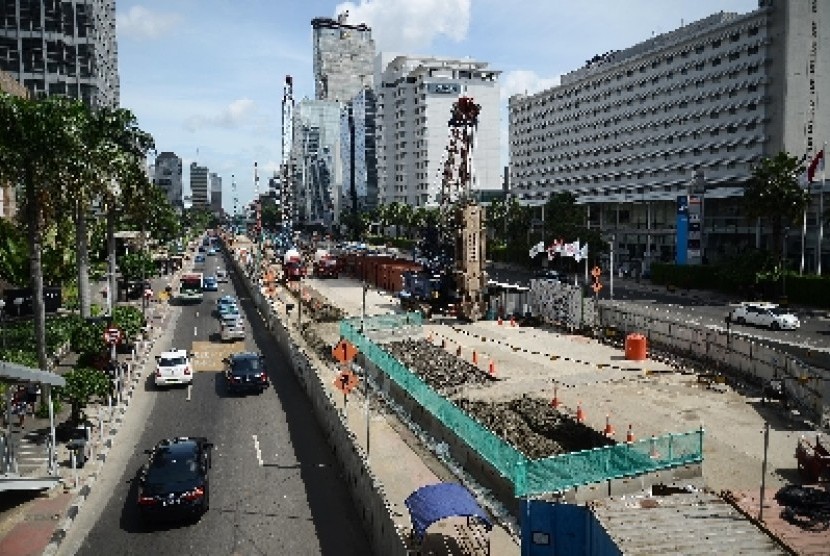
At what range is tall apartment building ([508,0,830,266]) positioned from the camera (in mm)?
80938

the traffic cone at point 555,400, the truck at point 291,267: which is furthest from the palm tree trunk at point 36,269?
the truck at point 291,267

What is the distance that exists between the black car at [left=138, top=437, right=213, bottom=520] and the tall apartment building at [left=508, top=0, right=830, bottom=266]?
72585 millimetres

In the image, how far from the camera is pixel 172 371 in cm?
3203

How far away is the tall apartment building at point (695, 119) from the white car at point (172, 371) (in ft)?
219

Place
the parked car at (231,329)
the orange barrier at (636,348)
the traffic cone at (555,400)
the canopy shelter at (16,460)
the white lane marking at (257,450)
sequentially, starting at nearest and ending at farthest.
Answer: the canopy shelter at (16,460)
the white lane marking at (257,450)
the traffic cone at (555,400)
the orange barrier at (636,348)
the parked car at (231,329)

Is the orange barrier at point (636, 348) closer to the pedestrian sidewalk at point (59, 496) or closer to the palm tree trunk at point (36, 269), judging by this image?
the pedestrian sidewalk at point (59, 496)

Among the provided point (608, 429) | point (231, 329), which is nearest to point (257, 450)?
point (608, 429)

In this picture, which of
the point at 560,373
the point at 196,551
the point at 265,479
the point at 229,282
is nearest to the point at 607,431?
the point at 560,373

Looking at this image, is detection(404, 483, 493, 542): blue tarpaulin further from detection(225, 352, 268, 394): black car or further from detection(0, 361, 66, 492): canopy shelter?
detection(225, 352, 268, 394): black car

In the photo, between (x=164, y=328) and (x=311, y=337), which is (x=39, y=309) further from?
(x=164, y=328)

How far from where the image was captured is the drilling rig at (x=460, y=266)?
5191 centimetres

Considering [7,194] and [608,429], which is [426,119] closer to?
[7,194]

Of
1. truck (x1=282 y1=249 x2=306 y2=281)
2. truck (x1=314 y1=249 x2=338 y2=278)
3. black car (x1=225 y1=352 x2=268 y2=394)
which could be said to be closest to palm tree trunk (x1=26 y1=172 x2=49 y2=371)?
black car (x1=225 y1=352 x2=268 y2=394)

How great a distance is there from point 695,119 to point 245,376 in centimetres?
8614
